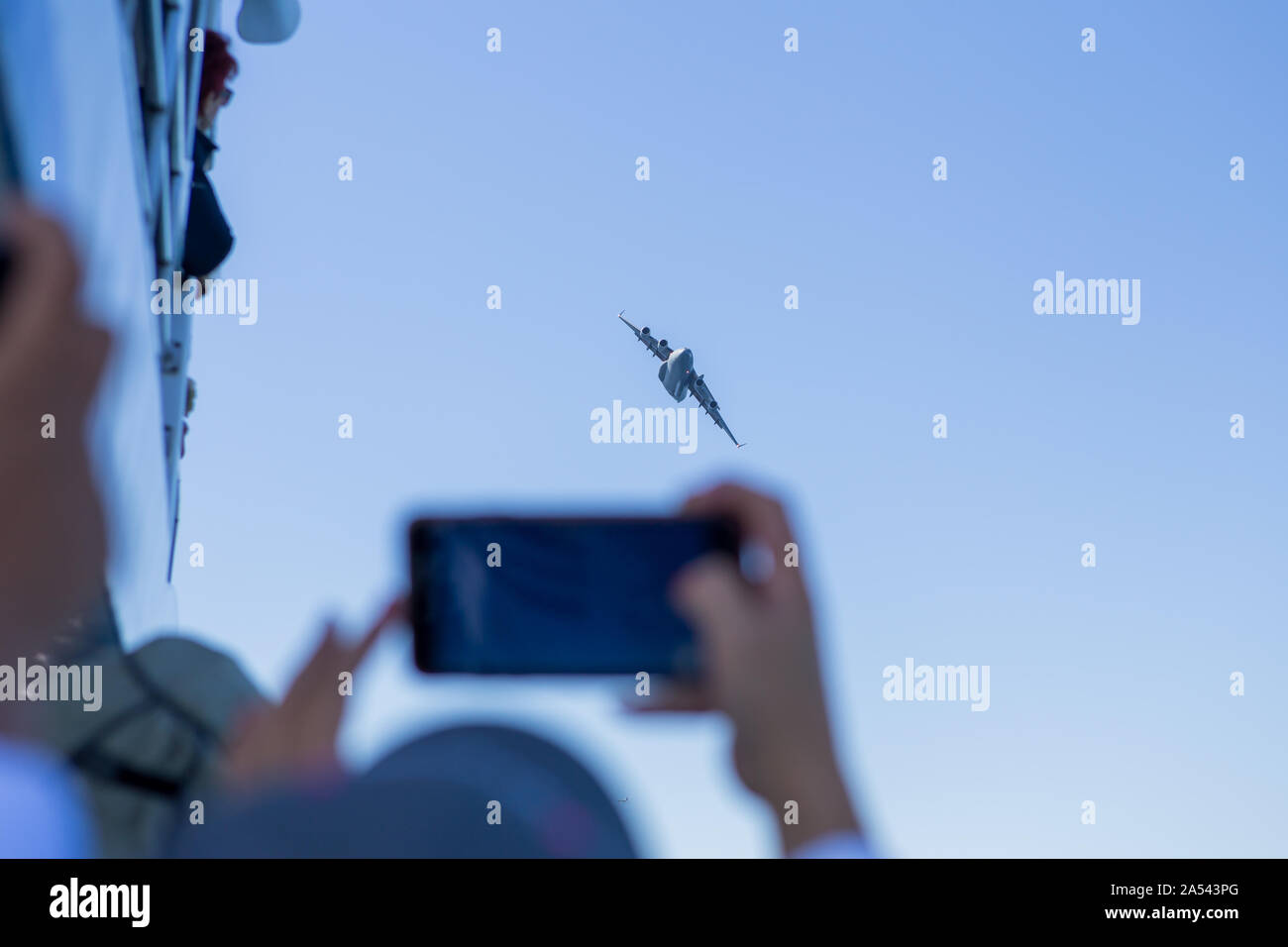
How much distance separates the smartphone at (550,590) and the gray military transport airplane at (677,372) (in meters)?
37.4

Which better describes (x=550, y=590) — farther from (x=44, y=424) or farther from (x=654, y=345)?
(x=654, y=345)

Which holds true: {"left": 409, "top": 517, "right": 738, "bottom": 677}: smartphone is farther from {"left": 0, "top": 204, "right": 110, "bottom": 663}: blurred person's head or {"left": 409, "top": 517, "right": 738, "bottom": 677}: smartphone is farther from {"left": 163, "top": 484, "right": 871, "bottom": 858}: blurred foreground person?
{"left": 0, "top": 204, "right": 110, "bottom": 663}: blurred person's head

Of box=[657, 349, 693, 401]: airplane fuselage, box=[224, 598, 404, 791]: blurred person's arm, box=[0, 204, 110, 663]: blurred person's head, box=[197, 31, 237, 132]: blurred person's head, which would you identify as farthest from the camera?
box=[657, 349, 693, 401]: airplane fuselage

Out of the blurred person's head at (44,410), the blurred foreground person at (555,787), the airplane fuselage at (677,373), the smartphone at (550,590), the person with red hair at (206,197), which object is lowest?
the blurred foreground person at (555,787)

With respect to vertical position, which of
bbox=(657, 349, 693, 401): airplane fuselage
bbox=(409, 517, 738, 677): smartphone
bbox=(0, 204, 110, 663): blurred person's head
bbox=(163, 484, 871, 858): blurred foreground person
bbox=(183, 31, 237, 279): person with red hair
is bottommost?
bbox=(163, 484, 871, 858): blurred foreground person

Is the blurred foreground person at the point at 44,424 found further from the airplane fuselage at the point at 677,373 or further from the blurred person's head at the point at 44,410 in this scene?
the airplane fuselage at the point at 677,373

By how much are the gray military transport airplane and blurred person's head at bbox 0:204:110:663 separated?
3775 centimetres

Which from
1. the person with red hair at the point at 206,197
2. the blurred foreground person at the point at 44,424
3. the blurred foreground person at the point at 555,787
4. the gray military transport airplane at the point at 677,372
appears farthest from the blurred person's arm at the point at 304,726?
the gray military transport airplane at the point at 677,372

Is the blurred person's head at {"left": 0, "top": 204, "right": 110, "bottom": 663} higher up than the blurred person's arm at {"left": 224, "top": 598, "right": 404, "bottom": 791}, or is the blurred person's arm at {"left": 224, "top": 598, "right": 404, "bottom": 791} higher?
the blurred person's head at {"left": 0, "top": 204, "right": 110, "bottom": 663}

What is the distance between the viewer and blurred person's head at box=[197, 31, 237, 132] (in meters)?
7.54

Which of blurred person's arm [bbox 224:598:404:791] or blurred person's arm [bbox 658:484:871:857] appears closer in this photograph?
blurred person's arm [bbox 658:484:871:857]

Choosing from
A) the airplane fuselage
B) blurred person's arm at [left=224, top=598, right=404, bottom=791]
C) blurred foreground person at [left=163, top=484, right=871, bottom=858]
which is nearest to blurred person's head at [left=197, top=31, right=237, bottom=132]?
blurred person's arm at [left=224, top=598, right=404, bottom=791]

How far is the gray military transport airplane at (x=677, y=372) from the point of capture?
38.5 m
